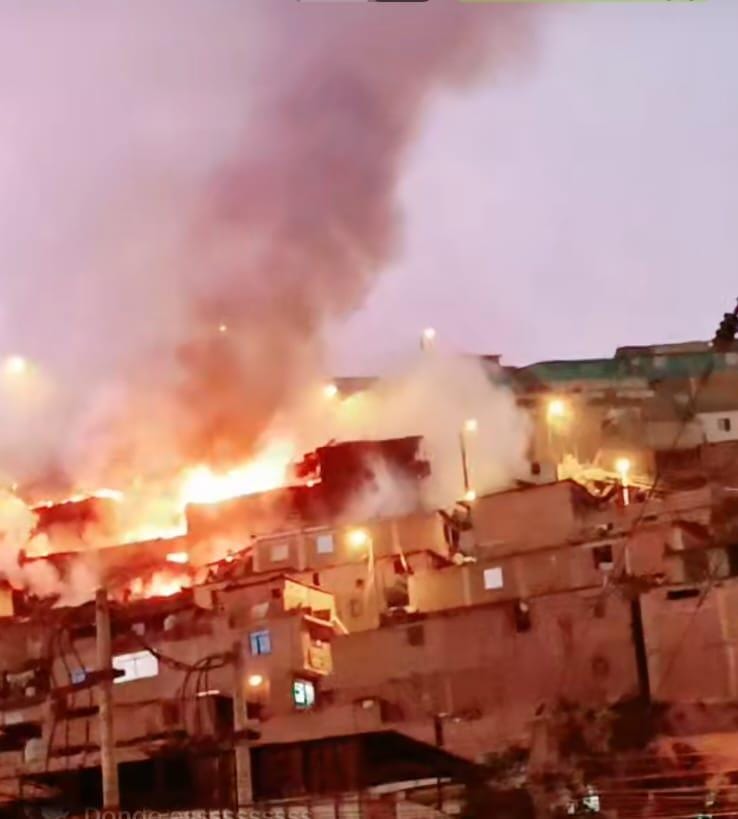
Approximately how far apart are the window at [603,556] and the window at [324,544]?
9274 millimetres

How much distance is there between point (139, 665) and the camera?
4244 centimetres

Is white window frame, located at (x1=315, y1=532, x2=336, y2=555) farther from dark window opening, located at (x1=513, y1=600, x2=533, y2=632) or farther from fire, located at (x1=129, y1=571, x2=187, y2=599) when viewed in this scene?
dark window opening, located at (x1=513, y1=600, x2=533, y2=632)

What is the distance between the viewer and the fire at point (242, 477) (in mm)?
58281

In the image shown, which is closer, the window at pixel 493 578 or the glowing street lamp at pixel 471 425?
the window at pixel 493 578

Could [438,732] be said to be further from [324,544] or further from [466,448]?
[466,448]

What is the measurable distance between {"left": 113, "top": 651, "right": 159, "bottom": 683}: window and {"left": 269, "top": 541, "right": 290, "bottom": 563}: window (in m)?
6.62

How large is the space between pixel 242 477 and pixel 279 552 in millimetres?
11577

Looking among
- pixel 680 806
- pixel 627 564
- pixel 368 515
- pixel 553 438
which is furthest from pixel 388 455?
pixel 680 806

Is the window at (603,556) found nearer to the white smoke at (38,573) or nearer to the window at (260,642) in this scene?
the window at (260,642)

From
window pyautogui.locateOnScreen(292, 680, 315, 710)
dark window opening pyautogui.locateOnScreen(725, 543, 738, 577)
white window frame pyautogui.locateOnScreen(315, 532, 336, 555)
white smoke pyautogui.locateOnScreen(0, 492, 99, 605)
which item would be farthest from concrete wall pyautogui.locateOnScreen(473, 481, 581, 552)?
white smoke pyautogui.locateOnScreen(0, 492, 99, 605)

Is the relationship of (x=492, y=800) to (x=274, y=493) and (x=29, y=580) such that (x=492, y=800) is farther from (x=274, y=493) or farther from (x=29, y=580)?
(x=29, y=580)

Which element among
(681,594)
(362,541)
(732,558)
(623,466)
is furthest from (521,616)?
(623,466)

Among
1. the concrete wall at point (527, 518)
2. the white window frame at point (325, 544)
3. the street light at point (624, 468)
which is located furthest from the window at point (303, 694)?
the street light at point (624, 468)

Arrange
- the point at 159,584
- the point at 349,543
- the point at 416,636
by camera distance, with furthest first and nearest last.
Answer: the point at 159,584, the point at 349,543, the point at 416,636
